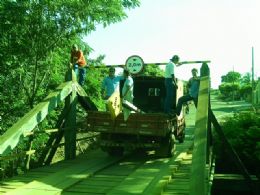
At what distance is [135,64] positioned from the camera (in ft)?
41.8

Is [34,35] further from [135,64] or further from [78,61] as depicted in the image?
[135,64]

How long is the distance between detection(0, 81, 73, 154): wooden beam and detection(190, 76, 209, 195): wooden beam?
2.71m

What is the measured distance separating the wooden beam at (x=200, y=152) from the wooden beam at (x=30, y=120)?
2.71 meters

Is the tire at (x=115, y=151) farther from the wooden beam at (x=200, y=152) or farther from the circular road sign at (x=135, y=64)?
the wooden beam at (x=200, y=152)

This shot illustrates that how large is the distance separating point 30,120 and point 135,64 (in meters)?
5.77

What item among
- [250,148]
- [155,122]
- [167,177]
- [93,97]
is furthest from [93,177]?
[93,97]

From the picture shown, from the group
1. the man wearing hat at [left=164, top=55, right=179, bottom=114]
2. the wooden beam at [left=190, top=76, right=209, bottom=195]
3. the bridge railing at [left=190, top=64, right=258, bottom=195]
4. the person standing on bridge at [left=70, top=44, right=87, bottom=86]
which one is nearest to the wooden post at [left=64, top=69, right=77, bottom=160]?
the person standing on bridge at [left=70, top=44, right=87, bottom=86]

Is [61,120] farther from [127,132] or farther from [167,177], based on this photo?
[167,177]

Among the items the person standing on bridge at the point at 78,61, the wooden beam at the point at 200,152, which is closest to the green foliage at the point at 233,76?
the person standing on bridge at the point at 78,61

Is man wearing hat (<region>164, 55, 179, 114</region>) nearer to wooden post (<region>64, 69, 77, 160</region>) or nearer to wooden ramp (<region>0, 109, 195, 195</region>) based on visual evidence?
wooden ramp (<region>0, 109, 195, 195</region>)

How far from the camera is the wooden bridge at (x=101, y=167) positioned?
5968 mm

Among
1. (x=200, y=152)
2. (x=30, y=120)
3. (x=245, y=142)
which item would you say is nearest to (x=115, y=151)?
(x=245, y=142)

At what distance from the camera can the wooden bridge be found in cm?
597

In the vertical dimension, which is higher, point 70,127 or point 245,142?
point 70,127
